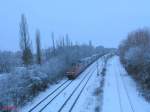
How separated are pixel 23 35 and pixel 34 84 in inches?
616

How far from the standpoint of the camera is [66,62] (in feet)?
172

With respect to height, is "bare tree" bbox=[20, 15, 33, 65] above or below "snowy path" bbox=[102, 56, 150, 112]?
above

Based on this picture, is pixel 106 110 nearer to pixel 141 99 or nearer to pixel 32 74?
pixel 141 99

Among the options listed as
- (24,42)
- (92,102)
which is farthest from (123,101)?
(24,42)

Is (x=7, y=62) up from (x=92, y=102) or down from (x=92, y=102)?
up

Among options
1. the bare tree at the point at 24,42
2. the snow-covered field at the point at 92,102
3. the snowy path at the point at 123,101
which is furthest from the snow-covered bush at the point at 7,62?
the snowy path at the point at 123,101

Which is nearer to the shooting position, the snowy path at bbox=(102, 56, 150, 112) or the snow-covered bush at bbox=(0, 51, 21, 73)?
the snowy path at bbox=(102, 56, 150, 112)

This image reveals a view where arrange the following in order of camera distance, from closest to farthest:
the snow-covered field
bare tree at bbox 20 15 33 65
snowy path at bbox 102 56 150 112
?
1. snowy path at bbox 102 56 150 112
2. the snow-covered field
3. bare tree at bbox 20 15 33 65

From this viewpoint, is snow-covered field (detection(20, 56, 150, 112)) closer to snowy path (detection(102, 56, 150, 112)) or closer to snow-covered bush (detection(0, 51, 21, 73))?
snowy path (detection(102, 56, 150, 112))

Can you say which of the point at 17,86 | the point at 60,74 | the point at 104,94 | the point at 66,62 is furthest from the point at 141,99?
the point at 66,62

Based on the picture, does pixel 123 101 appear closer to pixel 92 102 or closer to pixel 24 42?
pixel 92 102

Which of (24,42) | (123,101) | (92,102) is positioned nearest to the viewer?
(92,102)

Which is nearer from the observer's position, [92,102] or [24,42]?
[92,102]

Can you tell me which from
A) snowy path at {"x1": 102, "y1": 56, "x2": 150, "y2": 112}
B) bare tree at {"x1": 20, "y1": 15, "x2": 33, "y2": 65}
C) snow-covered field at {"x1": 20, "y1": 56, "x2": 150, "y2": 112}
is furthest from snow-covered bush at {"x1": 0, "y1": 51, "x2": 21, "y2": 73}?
snowy path at {"x1": 102, "y1": 56, "x2": 150, "y2": 112}
